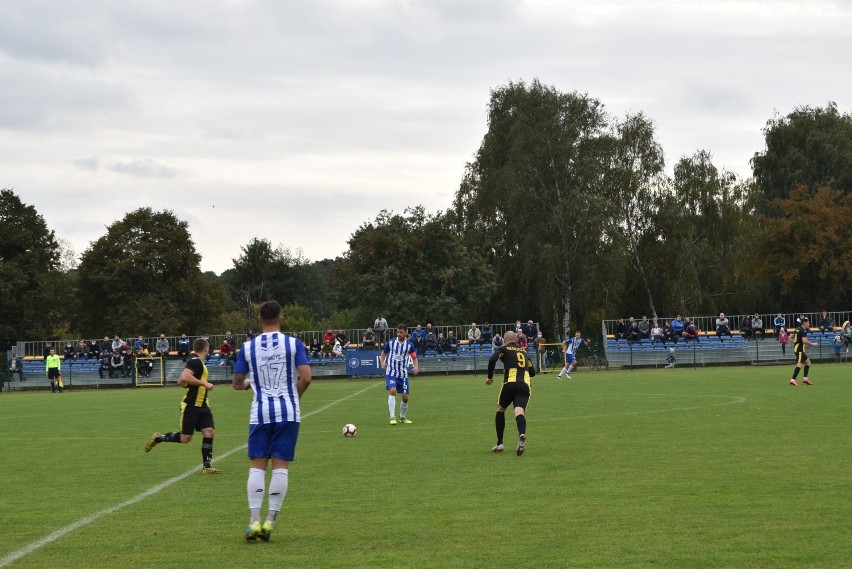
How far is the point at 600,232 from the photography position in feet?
203

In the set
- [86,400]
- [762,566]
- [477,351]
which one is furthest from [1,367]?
[762,566]

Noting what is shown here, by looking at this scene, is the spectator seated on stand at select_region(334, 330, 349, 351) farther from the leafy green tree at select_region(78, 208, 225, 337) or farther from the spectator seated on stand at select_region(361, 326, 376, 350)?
the leafy green tree at select_region(78, 208, 225, 337)

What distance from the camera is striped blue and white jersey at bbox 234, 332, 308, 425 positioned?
29.8ft

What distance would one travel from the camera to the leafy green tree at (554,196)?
61.8m

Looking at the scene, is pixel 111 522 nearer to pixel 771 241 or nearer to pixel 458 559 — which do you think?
pixel 458 559

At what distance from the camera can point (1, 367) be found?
4841 centimetres

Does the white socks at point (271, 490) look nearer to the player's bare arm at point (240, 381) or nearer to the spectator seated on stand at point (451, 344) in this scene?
the player's bare arm at point (240, 381)

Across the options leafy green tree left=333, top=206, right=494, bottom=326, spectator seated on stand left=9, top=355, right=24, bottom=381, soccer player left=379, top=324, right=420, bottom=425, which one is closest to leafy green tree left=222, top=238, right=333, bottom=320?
leafy green tree left=333, top=206, right=494, bottom=326

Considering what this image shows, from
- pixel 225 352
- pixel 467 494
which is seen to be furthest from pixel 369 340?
Answer: pixel 467 494

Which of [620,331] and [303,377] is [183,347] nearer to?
[620,331]

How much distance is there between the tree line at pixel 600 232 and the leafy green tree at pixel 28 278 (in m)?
0.57

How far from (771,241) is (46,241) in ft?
159

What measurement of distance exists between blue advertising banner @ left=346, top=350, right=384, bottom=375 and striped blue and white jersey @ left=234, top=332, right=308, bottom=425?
124 ft

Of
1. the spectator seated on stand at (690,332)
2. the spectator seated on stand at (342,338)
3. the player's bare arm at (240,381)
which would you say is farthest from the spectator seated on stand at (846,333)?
the player's bare arm at (240,381)
